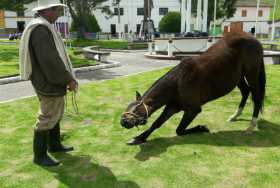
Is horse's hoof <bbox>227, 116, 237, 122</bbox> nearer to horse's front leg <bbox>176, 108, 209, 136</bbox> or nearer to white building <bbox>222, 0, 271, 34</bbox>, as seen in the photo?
horse's front leg <bbox>176, 108, 209, 136</bbox>

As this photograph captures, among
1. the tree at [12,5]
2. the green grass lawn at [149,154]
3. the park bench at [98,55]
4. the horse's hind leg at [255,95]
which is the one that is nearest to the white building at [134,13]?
the tree at [12,5]

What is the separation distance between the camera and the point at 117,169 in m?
4.64

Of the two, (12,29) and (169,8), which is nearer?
(12,29)

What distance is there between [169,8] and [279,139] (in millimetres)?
68004

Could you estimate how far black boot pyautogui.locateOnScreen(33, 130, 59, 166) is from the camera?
15.2 feet

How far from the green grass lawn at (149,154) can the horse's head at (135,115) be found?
18.5 inches

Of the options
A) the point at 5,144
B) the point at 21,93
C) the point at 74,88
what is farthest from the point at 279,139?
the point at 21,93

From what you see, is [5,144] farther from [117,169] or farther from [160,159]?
[160,159]

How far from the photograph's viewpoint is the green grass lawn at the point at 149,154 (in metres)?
4.29

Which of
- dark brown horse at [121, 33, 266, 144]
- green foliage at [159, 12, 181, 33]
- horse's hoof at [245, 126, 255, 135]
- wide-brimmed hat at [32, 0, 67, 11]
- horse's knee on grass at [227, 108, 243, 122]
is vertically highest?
green foliage at [159, 12, 181, 33]

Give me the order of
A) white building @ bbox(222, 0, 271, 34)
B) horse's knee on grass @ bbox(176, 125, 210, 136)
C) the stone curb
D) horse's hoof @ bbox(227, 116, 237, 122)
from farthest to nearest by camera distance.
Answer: white building @ bbox(222, 0, 271, 34)
the stone curb
horse's hoof @ bbox(227, 116, 237, 122)
horse's knee on grass @ bbox(176, 125, 210, 136)

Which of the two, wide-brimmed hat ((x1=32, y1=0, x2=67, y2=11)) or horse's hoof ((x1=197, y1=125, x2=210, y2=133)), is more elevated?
wide-brimmed hat ((x1=32, y1=0, x2=67, y2=11))

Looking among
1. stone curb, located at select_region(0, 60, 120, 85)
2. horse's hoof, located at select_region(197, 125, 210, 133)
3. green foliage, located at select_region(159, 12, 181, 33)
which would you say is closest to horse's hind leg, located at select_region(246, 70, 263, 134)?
horse's hoof, located at select_region(197, 125, 210, 133)

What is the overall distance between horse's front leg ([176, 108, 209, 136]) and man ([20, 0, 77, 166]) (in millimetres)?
2122
